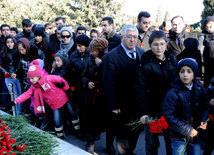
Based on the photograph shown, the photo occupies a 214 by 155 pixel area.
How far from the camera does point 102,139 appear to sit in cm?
428

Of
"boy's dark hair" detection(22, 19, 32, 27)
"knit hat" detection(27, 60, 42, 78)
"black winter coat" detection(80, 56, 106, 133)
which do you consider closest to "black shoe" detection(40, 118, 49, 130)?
"knit hat" detection(27, 60, 42, 78)

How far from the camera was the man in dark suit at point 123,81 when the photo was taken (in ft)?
9.75

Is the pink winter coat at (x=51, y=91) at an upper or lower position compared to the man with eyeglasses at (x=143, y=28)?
lower

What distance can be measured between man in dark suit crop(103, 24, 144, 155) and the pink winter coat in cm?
144

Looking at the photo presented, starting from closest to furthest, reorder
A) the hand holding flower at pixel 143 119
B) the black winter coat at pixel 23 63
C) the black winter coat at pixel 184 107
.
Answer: the black winter coat at pixel 184 107 < the hand holding flower at pixel 143 119 < the black winter coat at pixel 23 63

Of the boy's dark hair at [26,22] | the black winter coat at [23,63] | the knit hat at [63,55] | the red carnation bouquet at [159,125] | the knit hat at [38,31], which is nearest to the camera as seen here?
the red carnation bouquet at [159,125]

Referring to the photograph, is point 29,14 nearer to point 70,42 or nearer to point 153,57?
point 70,42

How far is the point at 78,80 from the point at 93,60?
89cm

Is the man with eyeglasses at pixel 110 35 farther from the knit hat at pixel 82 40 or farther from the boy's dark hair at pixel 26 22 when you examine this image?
the boy's dark hair at pixel 26 22

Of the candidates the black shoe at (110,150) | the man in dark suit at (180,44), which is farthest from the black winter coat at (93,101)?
the man in dark suit at (180,44)

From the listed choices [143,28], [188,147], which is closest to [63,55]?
[143,28]

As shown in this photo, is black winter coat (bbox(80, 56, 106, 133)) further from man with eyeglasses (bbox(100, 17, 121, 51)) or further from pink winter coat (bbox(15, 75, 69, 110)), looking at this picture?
man with eyeglasses (bbox(100, 17, 121, 51))

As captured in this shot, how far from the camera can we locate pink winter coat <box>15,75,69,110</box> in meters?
4.02

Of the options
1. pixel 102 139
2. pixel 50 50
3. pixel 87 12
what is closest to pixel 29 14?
pixel 87 12
